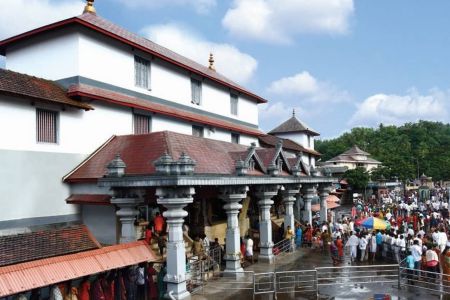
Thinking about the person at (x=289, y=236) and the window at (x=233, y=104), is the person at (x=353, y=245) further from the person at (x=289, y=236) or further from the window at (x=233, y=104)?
the window at (x=233, y=104)

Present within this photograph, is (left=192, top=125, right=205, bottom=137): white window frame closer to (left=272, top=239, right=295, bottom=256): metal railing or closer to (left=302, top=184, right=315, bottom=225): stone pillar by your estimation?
(left=302, top=184, right=315, bottom=225): stone pillar

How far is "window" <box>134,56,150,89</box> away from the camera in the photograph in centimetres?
2119

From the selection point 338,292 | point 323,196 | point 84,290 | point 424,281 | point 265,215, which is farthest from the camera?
point 323,196

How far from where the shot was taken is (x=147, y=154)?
16.0 metres

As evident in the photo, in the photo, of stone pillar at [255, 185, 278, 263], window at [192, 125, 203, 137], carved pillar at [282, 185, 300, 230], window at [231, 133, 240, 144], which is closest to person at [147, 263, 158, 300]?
stone pillar at [255, 185, 278, 263]

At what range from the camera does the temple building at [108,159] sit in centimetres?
1379

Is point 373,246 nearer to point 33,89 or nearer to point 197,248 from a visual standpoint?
point 197,248

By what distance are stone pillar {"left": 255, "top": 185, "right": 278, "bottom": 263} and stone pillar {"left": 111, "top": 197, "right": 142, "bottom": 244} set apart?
22.1ft

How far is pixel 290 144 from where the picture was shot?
41.4 metres

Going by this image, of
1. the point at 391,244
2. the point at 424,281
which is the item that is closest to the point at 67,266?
the point at 424,281

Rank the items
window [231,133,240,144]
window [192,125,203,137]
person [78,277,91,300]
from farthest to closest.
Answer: window [231,133,240,144] → window [192,125,203,137] → person [78,277,91,300]

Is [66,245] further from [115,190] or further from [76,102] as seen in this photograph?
[76,102]

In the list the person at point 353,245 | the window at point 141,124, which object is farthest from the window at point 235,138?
the person at point 353,245

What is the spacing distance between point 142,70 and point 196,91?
17.5 ft
